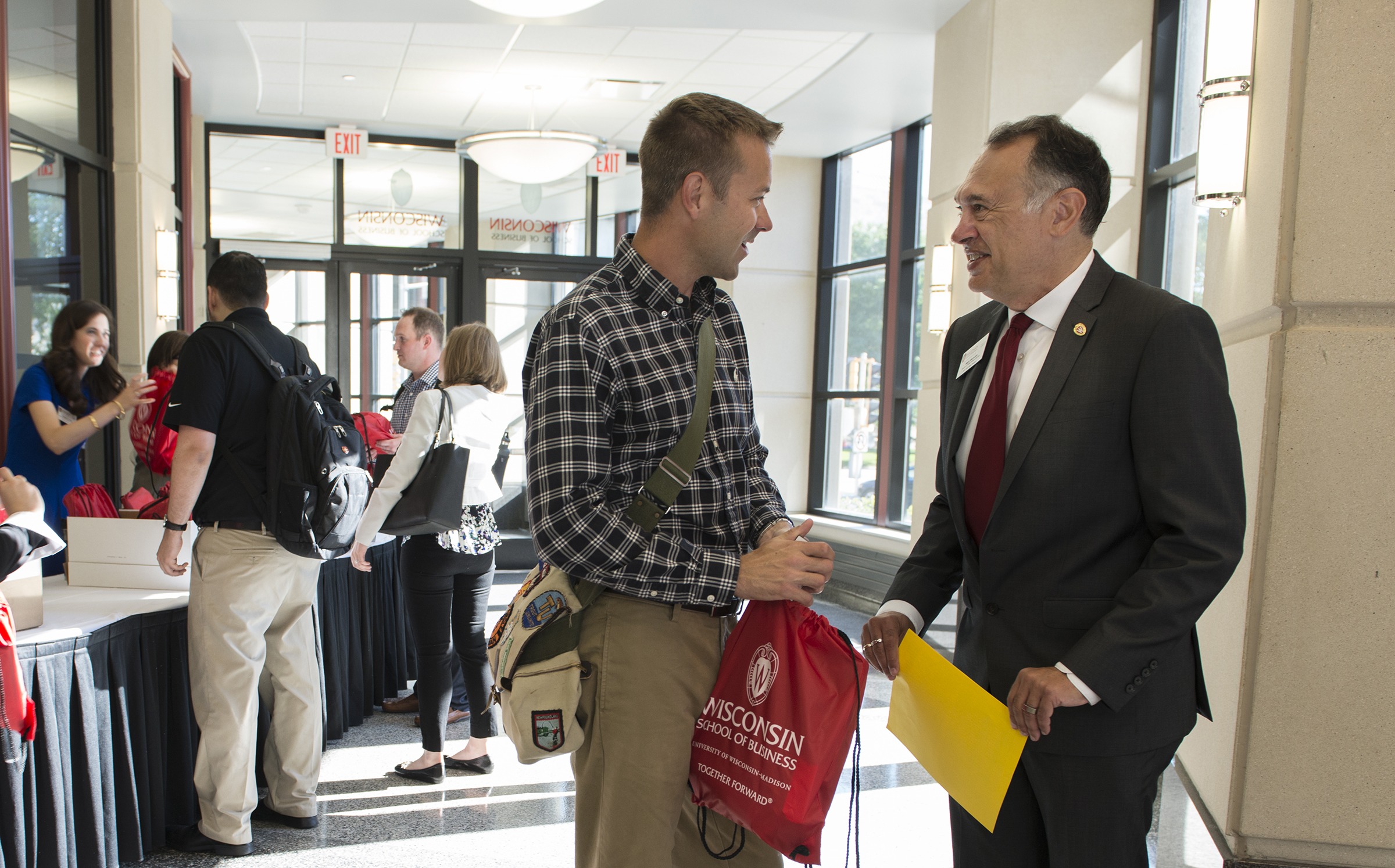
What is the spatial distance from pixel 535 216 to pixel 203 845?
7017mm

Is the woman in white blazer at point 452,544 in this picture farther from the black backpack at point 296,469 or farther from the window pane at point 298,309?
the window pane at point 298,309

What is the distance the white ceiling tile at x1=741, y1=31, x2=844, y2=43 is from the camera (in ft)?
19.4

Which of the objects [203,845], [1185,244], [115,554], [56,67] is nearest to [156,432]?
[115,554]

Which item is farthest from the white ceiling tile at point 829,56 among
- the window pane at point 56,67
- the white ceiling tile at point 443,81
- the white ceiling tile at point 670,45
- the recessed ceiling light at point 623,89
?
the window pane at point 56,67

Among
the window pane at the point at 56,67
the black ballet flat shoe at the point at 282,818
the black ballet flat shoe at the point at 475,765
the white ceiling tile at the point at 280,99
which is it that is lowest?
the black ballet flat shoe at the point at 475,765

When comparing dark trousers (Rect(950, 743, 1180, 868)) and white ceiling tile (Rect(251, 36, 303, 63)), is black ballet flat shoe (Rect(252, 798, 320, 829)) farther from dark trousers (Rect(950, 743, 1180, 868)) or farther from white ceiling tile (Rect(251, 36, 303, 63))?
white ceiling tile (Rect(251, 36, 303, 63))

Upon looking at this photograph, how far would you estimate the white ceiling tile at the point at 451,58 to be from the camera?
643cm

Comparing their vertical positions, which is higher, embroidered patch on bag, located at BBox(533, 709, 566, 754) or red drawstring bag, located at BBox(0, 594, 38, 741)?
embroidered patch on bag, located at BBox(533, 709, 566, 754)

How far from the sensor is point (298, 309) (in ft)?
43.0

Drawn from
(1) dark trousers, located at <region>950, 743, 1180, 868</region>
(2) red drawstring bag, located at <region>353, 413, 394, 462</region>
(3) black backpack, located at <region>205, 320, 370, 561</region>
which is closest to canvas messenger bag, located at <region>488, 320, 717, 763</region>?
(1) dark trousers, located at <region>950, 743, 1180, 868</region>

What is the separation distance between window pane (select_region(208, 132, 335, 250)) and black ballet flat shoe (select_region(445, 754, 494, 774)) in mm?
6389

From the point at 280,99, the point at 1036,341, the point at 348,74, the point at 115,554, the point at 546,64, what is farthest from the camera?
the point at 280,99

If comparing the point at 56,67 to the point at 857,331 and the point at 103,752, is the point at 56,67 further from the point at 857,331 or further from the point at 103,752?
the point at 857,331

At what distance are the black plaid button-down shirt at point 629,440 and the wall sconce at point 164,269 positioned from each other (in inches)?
181
